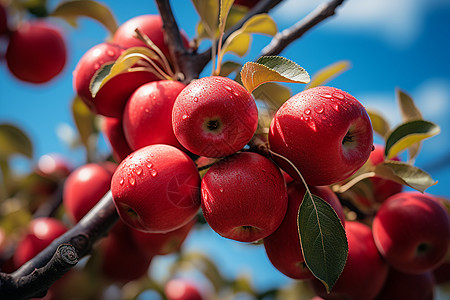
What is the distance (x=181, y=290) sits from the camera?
1.85 meters

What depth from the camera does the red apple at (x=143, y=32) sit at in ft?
3.49

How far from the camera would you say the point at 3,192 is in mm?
1901

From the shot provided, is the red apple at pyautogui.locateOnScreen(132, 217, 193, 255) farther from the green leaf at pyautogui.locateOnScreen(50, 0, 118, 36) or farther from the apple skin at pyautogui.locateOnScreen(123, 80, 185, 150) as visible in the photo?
the green leaf at pyautogui.locateOnScreen(50, 0, 118, 36)

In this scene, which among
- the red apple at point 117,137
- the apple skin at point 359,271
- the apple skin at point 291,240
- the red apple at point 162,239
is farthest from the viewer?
the red apple at point 162,239

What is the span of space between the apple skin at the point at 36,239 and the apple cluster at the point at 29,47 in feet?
2.03

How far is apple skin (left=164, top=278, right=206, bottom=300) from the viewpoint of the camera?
1817 mm

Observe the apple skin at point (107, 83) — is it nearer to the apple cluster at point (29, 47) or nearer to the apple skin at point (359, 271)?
the apple skin at point (359, 271)

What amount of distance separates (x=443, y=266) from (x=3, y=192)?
1.82m

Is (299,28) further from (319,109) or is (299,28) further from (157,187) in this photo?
(157,187)

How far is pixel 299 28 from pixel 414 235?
604 millimetres

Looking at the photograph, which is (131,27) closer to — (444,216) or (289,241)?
(289,241)

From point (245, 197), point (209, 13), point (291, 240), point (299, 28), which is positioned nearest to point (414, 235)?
point (291, 240)

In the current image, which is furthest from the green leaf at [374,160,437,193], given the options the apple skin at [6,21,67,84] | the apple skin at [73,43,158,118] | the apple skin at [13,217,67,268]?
the apple skin at [6,21,67,84]

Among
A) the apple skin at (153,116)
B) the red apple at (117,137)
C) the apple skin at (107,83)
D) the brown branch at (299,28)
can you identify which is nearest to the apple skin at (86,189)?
the red apple at (117,137)
